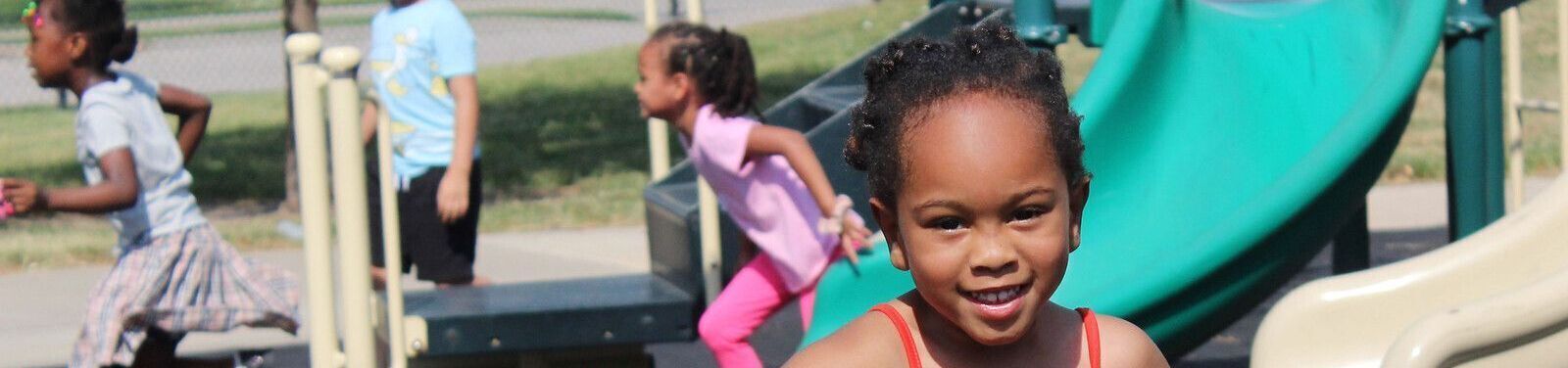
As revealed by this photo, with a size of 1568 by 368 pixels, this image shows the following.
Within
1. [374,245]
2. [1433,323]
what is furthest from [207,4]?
[1433,323]

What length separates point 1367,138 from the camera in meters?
4.45

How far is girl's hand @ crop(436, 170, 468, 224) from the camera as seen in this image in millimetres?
5152

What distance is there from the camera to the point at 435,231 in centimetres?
545

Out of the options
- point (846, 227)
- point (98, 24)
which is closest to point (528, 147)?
point (98, 24)

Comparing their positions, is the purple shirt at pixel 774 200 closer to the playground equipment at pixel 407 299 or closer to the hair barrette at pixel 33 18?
the playground equipment at pixel 407 299

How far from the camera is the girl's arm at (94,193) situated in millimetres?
4445

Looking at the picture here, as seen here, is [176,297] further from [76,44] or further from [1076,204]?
[1076,204]

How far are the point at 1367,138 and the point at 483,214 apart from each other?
634 cm

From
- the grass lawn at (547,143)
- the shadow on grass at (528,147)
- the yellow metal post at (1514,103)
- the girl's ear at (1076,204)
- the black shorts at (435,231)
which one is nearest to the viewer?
the girl's ear at (1076,204)

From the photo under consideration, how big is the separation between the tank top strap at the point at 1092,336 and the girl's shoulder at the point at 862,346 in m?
0.18

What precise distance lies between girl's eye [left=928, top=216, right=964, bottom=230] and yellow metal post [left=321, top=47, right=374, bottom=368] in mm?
2556

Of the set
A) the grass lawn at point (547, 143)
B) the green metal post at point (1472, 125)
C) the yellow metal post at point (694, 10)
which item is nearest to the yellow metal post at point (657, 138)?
the yellow metal post at point (694, 10)

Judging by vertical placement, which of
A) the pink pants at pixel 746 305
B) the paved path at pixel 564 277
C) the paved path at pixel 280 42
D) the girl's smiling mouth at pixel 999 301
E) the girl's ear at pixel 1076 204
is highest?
the girl's ear at pixel 1076 204

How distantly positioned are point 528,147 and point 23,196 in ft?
27.9
